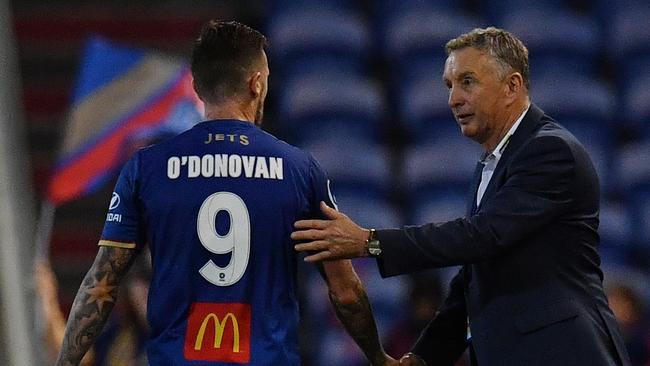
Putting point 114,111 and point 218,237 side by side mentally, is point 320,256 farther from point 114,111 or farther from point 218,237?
point 114,111

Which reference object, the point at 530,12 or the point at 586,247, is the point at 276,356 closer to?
the point at 586,247

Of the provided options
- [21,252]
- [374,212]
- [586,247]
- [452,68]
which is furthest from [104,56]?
[21,252]

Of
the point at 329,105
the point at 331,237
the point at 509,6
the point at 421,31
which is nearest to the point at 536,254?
the point at 331,237

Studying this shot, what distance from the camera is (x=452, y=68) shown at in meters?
3.21

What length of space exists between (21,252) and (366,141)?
5280 millimetres

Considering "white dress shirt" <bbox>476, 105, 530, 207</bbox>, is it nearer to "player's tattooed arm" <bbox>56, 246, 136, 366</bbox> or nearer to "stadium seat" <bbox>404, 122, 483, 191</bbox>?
"player's tattooed arm" <bbox>56, 246, 136, 366</bbox>

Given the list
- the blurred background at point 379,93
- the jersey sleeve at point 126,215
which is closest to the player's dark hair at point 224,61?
the jersey sleeve at point 126,215

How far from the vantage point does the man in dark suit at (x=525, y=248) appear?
9.78ft

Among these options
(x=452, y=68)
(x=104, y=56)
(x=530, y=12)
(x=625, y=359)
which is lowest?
(x=625, y=359)

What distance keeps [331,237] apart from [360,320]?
315 mm

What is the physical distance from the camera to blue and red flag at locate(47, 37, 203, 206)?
203 inches

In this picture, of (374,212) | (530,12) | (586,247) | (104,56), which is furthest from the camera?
(530,12)

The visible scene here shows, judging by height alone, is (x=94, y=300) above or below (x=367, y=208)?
below

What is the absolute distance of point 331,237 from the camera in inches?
115
